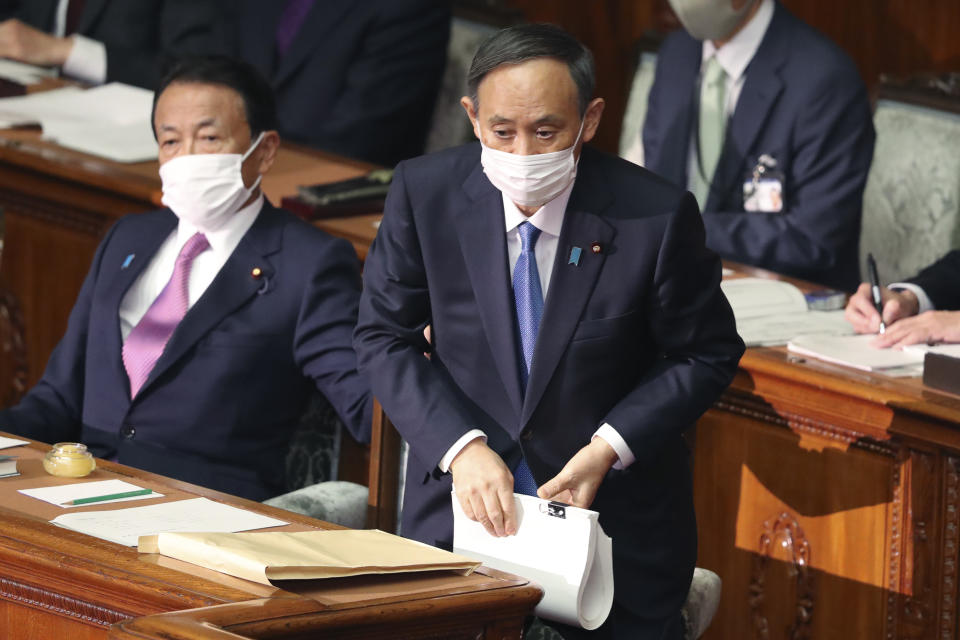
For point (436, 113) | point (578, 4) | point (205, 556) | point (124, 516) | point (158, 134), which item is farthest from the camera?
point (578, 4)

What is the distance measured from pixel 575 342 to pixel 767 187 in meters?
1.77

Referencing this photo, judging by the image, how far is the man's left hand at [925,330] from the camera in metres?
3.04

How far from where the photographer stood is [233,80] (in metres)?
3.06

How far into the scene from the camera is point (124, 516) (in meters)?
2.09

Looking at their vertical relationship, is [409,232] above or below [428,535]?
above

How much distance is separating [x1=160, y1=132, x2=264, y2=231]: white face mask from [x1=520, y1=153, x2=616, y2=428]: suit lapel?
2.97 ft

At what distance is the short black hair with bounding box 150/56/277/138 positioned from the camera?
3055 millimetres

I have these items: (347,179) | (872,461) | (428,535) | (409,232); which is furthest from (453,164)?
(347,179)

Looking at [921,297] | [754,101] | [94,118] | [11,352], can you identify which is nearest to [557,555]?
[921,297]

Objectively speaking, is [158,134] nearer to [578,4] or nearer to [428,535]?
[428,535]

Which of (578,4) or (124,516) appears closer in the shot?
(124,516)

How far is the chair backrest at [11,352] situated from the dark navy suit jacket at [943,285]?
7.35 ft

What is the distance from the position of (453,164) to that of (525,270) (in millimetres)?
213

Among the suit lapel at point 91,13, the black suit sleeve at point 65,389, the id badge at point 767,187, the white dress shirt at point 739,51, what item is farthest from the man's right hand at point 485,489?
the suit lapel at point 91,13
